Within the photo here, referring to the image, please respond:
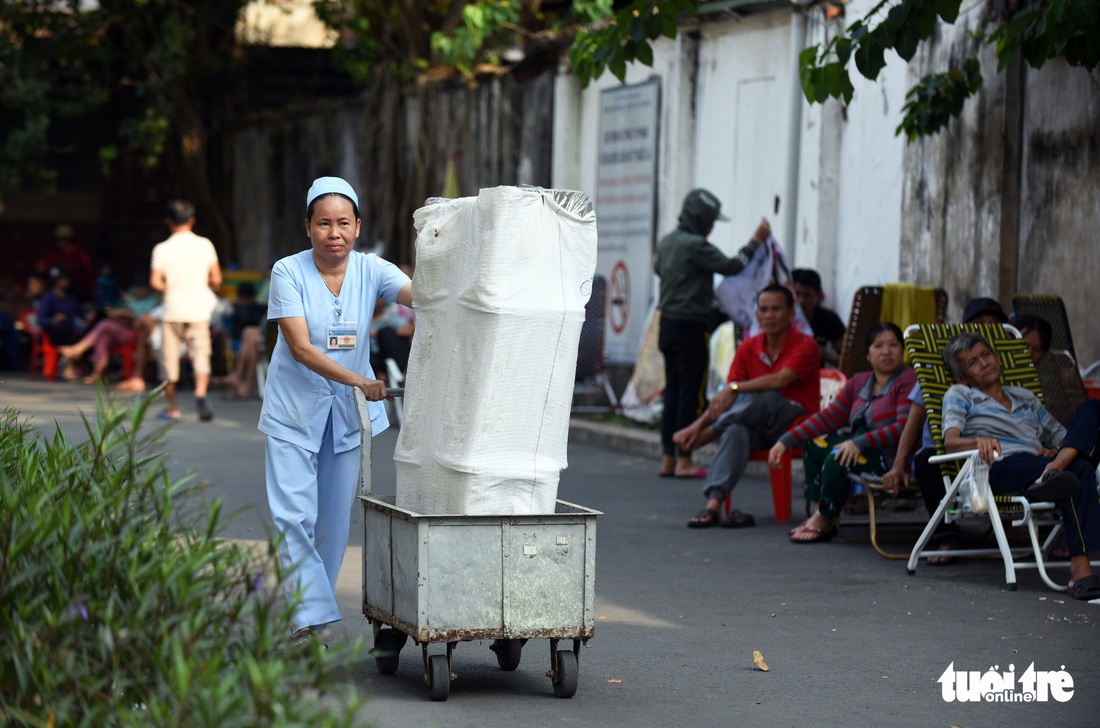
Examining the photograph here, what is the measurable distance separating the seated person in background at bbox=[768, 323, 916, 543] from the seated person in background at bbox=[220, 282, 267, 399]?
10.8 m

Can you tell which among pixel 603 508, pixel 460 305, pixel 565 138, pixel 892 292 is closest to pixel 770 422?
pixel 603 508

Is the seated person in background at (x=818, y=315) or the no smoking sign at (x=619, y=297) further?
the no smoking sign at (x=619, y=297)

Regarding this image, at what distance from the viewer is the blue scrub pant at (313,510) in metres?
6.10

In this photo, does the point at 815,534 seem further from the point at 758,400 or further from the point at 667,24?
the point at 667,24

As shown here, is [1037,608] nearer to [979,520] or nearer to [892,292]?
[979,520]

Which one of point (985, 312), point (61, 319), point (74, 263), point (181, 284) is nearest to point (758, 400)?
point (985, 312)

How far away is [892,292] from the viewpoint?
12.0m

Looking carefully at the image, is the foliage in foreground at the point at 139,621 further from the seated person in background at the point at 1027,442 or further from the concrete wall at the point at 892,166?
the concrete wall at the point at 892,166

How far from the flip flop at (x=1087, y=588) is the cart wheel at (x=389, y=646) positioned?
3.44 meters

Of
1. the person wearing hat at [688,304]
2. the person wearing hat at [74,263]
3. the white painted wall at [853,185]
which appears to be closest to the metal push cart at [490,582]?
the person wearing hat at [688,304]

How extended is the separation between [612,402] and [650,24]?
7877mm

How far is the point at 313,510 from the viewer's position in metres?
6.23

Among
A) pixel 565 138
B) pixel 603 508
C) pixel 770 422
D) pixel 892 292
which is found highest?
pixel 565 138

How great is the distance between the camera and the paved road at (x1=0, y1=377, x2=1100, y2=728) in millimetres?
5617
